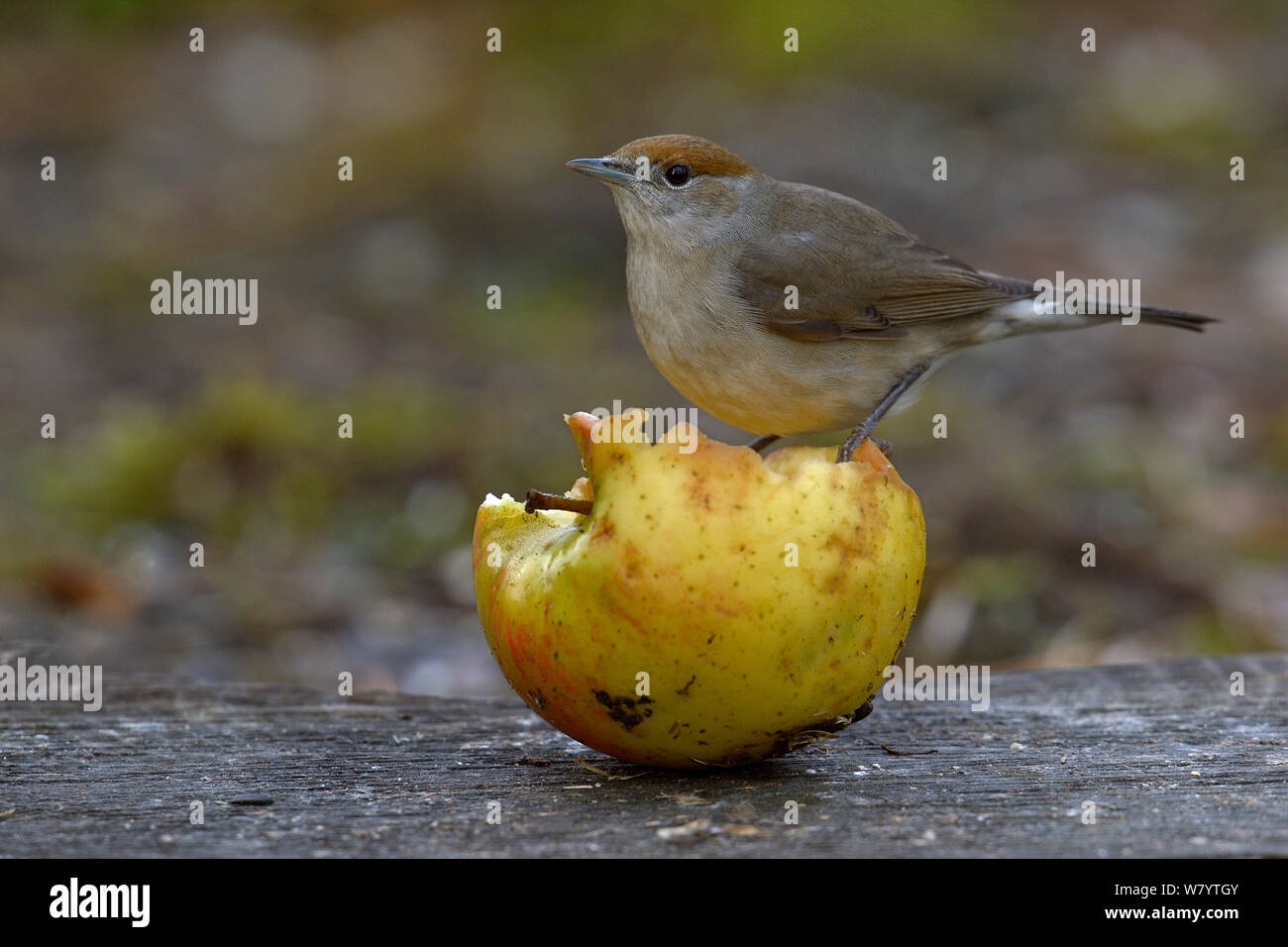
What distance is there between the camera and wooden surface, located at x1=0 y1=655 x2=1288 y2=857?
9.78 feet

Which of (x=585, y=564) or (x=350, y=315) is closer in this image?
(x=585, y=564)

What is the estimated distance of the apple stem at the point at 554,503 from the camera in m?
3.39

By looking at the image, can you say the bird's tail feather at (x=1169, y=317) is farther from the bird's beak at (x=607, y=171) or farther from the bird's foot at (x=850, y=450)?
the bird's beak at (x=607, y=171)

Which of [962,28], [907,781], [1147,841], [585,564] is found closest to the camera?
[1147,841]

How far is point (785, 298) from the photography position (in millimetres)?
4570

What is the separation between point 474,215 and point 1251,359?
5509 millimetres

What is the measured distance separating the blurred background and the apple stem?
2137mm

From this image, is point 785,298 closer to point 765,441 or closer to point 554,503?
point 765,441

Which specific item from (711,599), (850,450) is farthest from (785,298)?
(711,599)

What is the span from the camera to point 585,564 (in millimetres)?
3137

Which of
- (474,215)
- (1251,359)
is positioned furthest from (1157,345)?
(474,215)

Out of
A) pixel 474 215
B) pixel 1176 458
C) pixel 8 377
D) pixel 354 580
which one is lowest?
pixel 354 580

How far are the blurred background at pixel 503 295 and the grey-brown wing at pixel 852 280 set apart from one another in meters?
1.69

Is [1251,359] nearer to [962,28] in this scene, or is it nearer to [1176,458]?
[1176,458]
